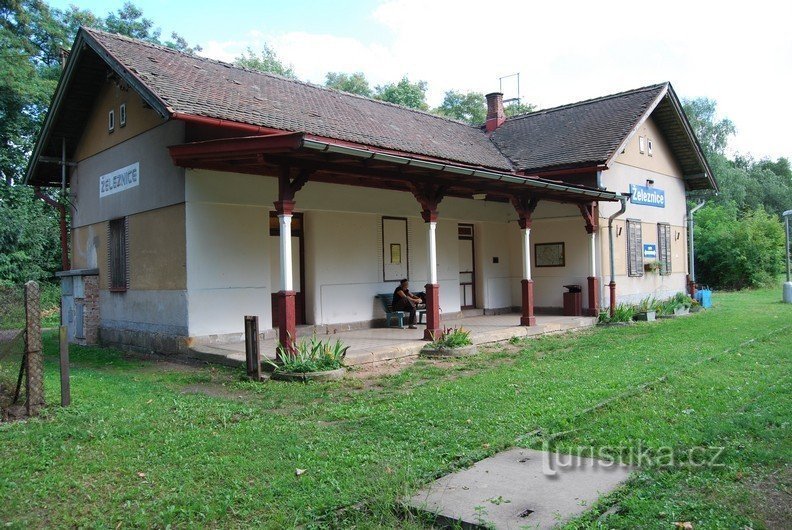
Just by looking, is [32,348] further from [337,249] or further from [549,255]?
[549,255]

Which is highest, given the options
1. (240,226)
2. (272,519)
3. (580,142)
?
(580,142)

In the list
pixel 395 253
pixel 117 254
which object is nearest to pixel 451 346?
pixel 395 253

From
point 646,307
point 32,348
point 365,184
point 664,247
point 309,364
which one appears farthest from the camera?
point 664,247

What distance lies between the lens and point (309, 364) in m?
8.11

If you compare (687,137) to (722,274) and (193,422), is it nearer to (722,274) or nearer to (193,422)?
(722,274)

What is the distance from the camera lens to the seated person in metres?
12.6

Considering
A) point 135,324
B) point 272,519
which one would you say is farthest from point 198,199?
point 272,519

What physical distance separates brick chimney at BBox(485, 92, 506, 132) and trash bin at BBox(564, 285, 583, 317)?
714 centimetres

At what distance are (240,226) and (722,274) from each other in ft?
79.9

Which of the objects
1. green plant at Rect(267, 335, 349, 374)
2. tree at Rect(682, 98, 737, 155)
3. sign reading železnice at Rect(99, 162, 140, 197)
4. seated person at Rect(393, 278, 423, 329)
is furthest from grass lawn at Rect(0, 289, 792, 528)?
tree at Rect(682, 98, 737, 155)

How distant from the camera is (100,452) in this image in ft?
16.8

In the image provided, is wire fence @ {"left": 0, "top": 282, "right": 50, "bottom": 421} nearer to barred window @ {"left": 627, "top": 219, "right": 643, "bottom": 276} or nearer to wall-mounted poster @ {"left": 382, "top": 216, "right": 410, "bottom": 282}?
wall-mounted poster @ {"left": 382, "top": 216, "right": 410, "bottom": 282}

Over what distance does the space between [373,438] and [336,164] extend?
5.00m

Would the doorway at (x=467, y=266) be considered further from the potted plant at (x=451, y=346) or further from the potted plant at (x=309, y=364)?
the potted plant at (x=309, y=364)
